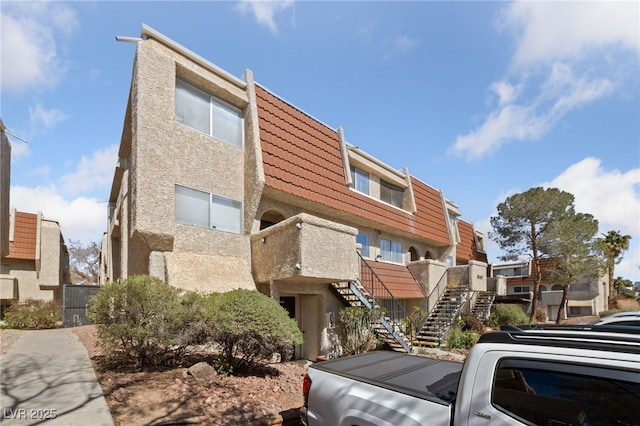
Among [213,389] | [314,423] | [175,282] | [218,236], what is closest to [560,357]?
[314,423]

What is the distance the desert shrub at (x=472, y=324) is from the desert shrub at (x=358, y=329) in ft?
29.5

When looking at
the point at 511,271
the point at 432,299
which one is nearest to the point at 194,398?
the point at 432,299

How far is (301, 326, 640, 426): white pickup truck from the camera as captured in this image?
7.35 ft

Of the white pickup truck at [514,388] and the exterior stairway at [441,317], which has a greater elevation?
the white pickup truck at [514,388]

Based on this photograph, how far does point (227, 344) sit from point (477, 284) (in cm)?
1674

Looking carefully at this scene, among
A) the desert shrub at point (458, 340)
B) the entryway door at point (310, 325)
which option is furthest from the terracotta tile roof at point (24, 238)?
the desert shrub at point (458, 340)

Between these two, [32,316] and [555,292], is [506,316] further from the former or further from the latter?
[32,316]

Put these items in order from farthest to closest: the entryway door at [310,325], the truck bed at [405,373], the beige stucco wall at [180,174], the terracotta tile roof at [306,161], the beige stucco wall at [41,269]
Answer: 1. the beige stucco wall at [41,269]
2. the terracotta tile roof at [306,161]
3. the entryway door at [310,325]
4. the beige stucco wall at [180,174]
5. the truck bed at [405,373]

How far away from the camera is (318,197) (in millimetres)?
14039

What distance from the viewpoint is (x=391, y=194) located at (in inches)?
800

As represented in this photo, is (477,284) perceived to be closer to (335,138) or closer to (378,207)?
(378,207)

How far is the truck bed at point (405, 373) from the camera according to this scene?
10.7ft

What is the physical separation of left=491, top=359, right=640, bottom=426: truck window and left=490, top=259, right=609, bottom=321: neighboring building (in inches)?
998

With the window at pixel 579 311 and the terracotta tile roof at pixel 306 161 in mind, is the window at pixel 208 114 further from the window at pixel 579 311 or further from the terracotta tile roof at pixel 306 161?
the window at pixel 579 311
